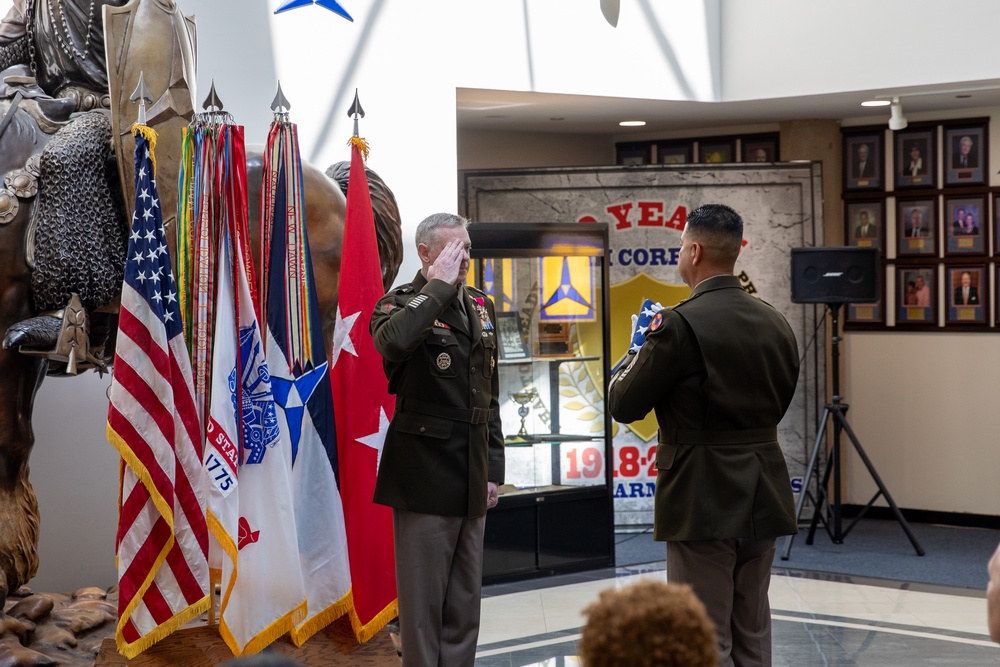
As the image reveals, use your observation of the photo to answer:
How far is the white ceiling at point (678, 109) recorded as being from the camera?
6184 millimetres

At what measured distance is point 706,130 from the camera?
7.89 m

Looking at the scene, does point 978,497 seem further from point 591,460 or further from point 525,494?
point 525,494

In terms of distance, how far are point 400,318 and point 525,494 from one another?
3.00m

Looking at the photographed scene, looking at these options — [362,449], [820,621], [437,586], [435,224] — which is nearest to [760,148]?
[820,621]

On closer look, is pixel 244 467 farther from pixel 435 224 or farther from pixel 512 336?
pixel 512 336

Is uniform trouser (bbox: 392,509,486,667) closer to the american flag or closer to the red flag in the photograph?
the red flag

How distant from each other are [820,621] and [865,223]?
3458 mm

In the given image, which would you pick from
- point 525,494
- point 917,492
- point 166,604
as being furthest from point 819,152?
point 166,604

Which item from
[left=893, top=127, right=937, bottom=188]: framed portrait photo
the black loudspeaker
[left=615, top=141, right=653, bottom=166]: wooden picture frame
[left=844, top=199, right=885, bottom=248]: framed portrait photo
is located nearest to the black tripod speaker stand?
the black loudspeaker

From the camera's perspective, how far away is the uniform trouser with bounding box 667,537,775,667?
275 cm

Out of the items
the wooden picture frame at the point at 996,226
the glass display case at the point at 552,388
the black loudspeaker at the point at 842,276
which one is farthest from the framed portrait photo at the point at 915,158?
the glass display case at the point at 552,388

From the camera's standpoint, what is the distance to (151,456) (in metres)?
3.25

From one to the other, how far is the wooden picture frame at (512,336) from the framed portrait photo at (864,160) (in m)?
2.87

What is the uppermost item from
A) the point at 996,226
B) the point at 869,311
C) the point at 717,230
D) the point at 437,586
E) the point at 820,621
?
the point at 996,226
